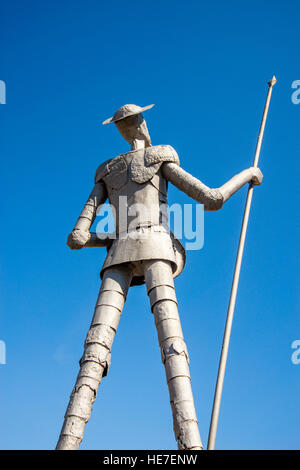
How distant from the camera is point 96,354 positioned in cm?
721

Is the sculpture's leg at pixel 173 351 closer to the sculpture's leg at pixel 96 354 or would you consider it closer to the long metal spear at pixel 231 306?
the long metal spear at pixel 231 306

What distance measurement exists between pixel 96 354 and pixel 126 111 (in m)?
3.47

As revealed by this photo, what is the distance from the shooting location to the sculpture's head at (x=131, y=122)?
8.66 metres

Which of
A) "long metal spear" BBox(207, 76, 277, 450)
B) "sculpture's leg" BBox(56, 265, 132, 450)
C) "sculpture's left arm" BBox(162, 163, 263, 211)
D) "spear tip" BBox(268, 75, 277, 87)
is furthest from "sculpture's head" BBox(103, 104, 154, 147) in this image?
"sculpture's leg" BBox(56, 265, 132, 450)

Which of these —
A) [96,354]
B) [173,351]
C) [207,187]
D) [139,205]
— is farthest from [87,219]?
[173,351]

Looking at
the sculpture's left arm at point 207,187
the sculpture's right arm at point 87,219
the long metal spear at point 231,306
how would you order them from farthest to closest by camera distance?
the sculpture's right arm at point 87,219 < the sculpture's left arm at point 207,187 < the long metal spear at point 231,306

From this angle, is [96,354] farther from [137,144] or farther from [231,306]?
[137,144]

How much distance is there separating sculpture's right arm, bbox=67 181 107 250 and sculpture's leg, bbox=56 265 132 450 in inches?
23.4

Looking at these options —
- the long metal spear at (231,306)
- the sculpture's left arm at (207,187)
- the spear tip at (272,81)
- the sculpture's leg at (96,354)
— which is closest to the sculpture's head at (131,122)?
the sculpture's left arm at (207,187)

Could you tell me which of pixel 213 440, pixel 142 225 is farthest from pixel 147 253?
pixel 213 440

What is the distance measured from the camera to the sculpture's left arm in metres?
7.80

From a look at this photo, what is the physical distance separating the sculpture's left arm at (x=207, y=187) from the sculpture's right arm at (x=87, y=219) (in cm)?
101
